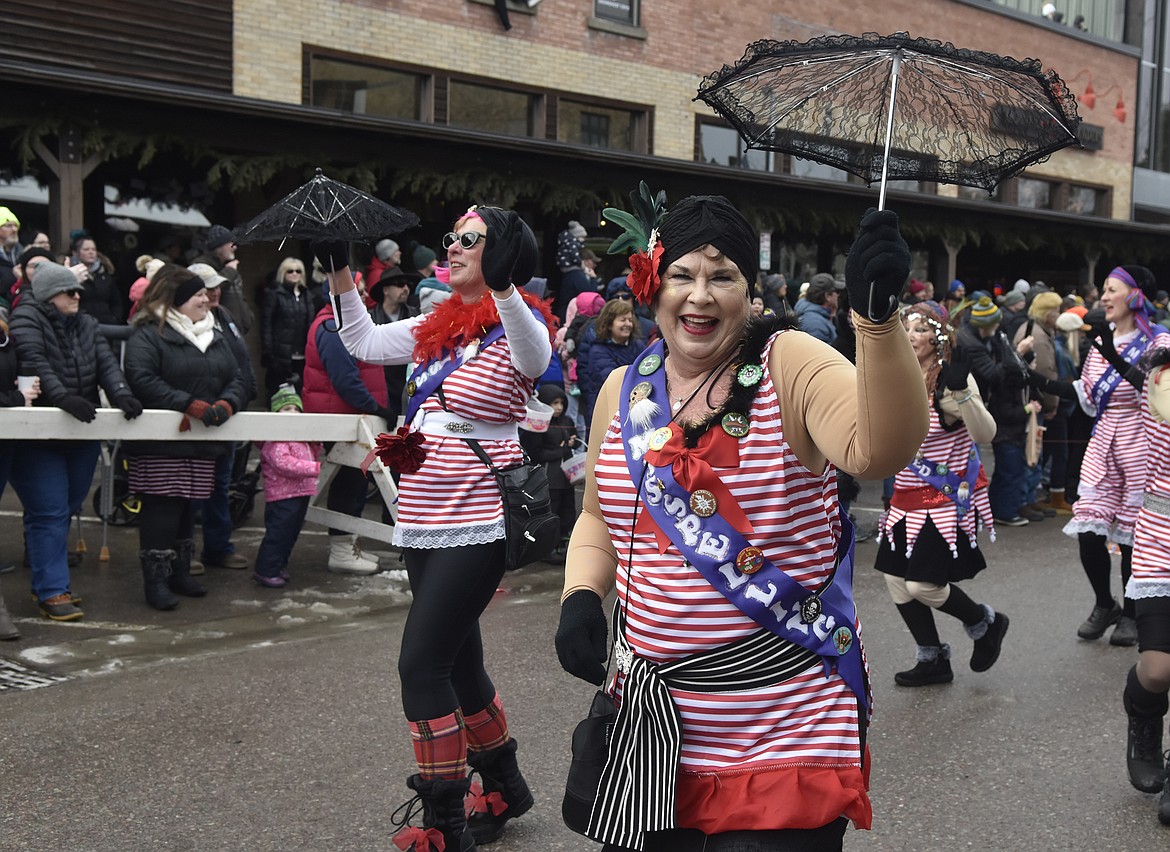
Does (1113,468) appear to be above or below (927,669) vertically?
above

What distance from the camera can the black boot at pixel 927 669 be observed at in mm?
6297

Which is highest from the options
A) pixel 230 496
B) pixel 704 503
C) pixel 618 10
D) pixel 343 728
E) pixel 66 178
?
pixel 618 10

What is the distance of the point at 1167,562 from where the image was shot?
470 centimetres

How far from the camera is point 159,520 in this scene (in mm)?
7559

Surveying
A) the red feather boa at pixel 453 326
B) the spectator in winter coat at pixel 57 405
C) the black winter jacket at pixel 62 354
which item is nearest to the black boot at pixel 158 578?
the spectator in winter coat at pixel 57 405

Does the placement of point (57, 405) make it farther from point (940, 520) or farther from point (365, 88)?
point (365, 88)

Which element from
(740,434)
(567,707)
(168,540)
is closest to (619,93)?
(168,540)

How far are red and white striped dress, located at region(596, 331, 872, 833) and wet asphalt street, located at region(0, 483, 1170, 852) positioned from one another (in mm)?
1862

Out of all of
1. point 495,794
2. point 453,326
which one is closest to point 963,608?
point 495,794

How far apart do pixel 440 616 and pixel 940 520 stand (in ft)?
10.2

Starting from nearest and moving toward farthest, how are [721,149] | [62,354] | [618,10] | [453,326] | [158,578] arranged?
[453,326]
[62,354]
[158,578]
[618,10]
[721,149]

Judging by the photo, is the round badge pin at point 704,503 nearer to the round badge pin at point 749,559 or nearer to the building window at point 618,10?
the round badge pin at point 749,559

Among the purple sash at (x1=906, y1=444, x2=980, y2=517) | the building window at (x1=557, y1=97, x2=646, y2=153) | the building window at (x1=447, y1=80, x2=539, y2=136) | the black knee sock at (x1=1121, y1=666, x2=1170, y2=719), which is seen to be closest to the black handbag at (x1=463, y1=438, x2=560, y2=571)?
the black knee sock at (x1=1121, y1=666, x2=1170, y2=719)

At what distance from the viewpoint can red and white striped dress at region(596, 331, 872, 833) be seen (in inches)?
99.5
